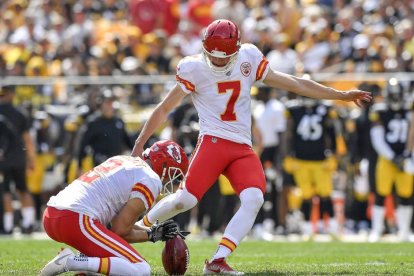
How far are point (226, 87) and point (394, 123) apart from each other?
544cm

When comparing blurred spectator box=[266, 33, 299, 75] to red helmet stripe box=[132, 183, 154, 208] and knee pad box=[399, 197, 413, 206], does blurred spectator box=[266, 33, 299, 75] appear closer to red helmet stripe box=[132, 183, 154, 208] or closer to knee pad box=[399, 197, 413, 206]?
knee pad box=[399, 197, 413, 206]

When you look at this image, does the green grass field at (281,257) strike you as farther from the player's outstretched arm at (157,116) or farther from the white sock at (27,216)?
the white sock at (27,216)

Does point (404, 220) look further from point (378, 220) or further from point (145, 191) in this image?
point (145, 191)

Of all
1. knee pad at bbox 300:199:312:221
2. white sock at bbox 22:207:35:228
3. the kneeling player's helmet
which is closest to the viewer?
the kneeling player's helmet

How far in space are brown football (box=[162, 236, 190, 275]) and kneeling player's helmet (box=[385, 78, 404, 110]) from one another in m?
6.31

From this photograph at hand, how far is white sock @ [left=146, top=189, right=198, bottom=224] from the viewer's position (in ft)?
26.2

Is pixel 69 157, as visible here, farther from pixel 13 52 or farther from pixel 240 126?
pixel 240 126

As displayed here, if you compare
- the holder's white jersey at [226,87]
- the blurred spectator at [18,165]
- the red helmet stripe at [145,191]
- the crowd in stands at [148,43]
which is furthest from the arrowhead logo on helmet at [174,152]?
the blurred spectator at [18,165]

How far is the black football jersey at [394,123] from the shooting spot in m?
12.9

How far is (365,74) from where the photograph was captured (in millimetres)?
14062

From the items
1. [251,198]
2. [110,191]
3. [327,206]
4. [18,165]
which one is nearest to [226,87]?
[251,198]

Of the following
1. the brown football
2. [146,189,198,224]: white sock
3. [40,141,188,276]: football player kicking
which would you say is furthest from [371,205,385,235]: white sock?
[40,141,188,276]: football player kicking

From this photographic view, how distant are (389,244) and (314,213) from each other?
2165 mm

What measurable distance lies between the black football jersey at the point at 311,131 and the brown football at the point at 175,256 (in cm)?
618
